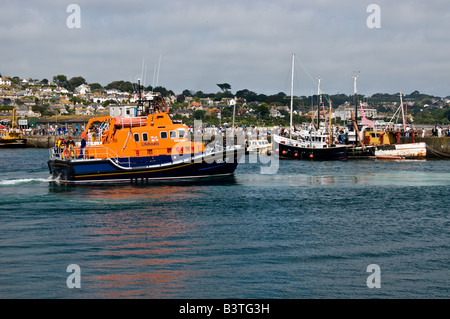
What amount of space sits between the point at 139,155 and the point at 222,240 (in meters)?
15.2

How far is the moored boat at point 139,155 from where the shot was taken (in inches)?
1244

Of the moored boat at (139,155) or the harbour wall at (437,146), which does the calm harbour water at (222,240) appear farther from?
the harbour wall at (437,146)

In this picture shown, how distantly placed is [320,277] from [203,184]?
58.1 ft

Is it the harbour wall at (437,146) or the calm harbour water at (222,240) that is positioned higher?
the harbour wall at (437,146)

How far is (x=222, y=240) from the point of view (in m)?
18.2

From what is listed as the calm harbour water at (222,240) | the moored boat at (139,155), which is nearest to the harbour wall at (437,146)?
the calm harbour water at (222,240)

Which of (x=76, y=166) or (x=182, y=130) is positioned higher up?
→ (x=182, y=130)

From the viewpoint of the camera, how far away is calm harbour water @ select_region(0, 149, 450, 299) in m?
13.7

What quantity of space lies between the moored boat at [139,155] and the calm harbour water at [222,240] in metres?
1.14

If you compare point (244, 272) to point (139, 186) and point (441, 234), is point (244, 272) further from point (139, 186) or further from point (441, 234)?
point (139, 186)

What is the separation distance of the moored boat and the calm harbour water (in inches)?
45.1
